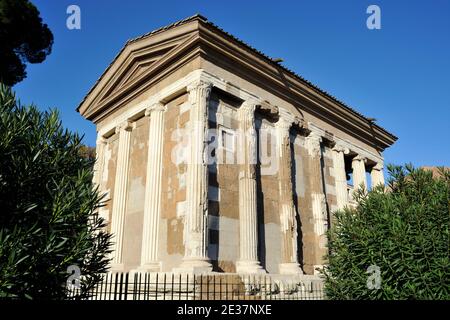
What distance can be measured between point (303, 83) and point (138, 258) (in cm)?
872

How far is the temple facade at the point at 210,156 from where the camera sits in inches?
400

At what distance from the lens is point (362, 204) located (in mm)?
6770

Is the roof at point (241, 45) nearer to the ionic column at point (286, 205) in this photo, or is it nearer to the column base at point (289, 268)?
the ionic column at point (286, 205)

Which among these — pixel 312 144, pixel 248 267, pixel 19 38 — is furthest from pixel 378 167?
pixel 19 38

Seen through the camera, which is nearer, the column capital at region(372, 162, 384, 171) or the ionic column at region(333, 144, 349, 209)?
the ionic column at region(333, 144, 349, 209)

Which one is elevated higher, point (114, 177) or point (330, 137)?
point (330, 137)

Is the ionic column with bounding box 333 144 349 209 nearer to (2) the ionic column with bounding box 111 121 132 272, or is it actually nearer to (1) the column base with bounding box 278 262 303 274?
(1) the column base with bounding box 278 262 303 274

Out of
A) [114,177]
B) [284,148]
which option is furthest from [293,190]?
[114,177]

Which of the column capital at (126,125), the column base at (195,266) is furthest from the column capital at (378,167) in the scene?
the column base at (195,266)

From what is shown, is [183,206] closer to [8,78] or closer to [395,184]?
[395,184]

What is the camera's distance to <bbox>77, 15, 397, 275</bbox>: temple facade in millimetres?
10164

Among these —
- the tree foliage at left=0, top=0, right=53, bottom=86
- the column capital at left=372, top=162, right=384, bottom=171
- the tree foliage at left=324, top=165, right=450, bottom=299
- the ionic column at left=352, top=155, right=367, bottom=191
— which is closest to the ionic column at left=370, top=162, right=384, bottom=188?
the column capital at left=372, top=162, right=384, bottom=171

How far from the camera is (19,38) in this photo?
671 inches

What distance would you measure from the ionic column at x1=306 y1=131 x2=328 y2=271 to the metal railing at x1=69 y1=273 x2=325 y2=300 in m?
1.99
